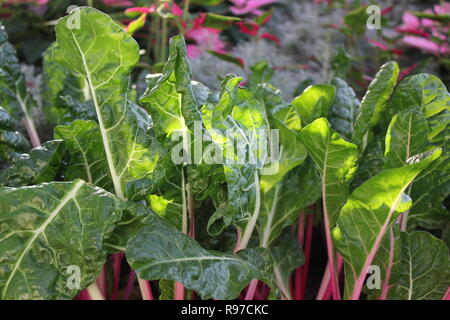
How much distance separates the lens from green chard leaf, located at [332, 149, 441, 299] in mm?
748

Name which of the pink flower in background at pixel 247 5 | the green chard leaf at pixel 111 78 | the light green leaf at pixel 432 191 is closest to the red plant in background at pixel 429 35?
the pink flower in background at pixel 247 5

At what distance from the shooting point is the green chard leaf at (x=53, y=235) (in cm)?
75

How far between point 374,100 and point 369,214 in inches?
9.7

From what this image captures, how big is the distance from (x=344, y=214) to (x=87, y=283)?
39 cm

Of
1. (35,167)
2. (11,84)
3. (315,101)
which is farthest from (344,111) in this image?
(11,84)

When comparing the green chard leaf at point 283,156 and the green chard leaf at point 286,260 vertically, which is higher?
the green chard leaf at point 283,156

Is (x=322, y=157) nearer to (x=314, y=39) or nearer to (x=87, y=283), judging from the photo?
(x=87, y=283)

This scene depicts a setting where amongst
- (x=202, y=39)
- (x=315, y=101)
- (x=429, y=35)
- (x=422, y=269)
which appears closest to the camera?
(x=422, y=269)

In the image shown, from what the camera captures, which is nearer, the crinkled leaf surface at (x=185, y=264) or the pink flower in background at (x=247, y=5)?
the crinkled leaf surface at (x=185, y=264)

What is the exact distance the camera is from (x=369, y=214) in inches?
31.9

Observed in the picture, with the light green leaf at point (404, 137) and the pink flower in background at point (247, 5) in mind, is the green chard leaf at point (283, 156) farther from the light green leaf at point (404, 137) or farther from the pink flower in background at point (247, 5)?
the pink flower in background at point (247, 5)

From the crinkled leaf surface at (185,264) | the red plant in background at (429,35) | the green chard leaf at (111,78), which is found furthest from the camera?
the red plant in background at (429,35)

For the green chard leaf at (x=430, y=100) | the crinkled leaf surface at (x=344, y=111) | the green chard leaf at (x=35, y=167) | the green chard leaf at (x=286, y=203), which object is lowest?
the green chard leaf at (x=286, y=203)

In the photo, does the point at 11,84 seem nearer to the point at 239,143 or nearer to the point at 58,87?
the point at 58,87
